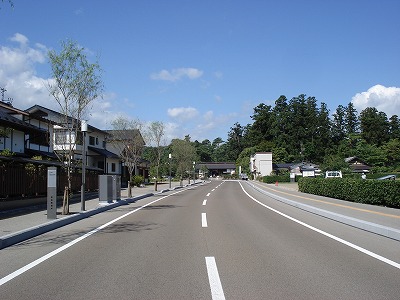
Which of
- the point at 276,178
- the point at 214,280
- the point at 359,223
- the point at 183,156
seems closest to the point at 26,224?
the point at 214,280

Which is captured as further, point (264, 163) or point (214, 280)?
point (264, 163)

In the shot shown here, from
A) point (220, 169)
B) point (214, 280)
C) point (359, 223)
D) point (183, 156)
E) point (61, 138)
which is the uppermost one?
point (183, 156)

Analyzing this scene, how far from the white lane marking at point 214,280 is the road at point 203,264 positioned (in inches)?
0.6

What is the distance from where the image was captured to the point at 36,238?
412 inches

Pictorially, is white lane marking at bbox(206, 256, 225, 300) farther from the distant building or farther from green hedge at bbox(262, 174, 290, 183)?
the distant building

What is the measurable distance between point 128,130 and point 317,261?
4046cm

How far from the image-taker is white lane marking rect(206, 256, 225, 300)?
17.6 ft

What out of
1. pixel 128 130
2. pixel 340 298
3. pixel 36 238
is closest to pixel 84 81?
pixel 36 238

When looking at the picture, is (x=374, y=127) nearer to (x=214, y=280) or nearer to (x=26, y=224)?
(x=26, y=224)

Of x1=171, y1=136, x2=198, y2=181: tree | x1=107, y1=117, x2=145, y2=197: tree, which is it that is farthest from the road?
x1=171, y1=136, x2=198, y2=181: tree

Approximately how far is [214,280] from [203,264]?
1.16m

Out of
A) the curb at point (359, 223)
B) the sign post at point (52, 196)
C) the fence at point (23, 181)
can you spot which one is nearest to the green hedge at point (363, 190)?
the curb at point (359, 223)

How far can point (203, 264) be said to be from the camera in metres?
7.27

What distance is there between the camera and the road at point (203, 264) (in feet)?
18.3
